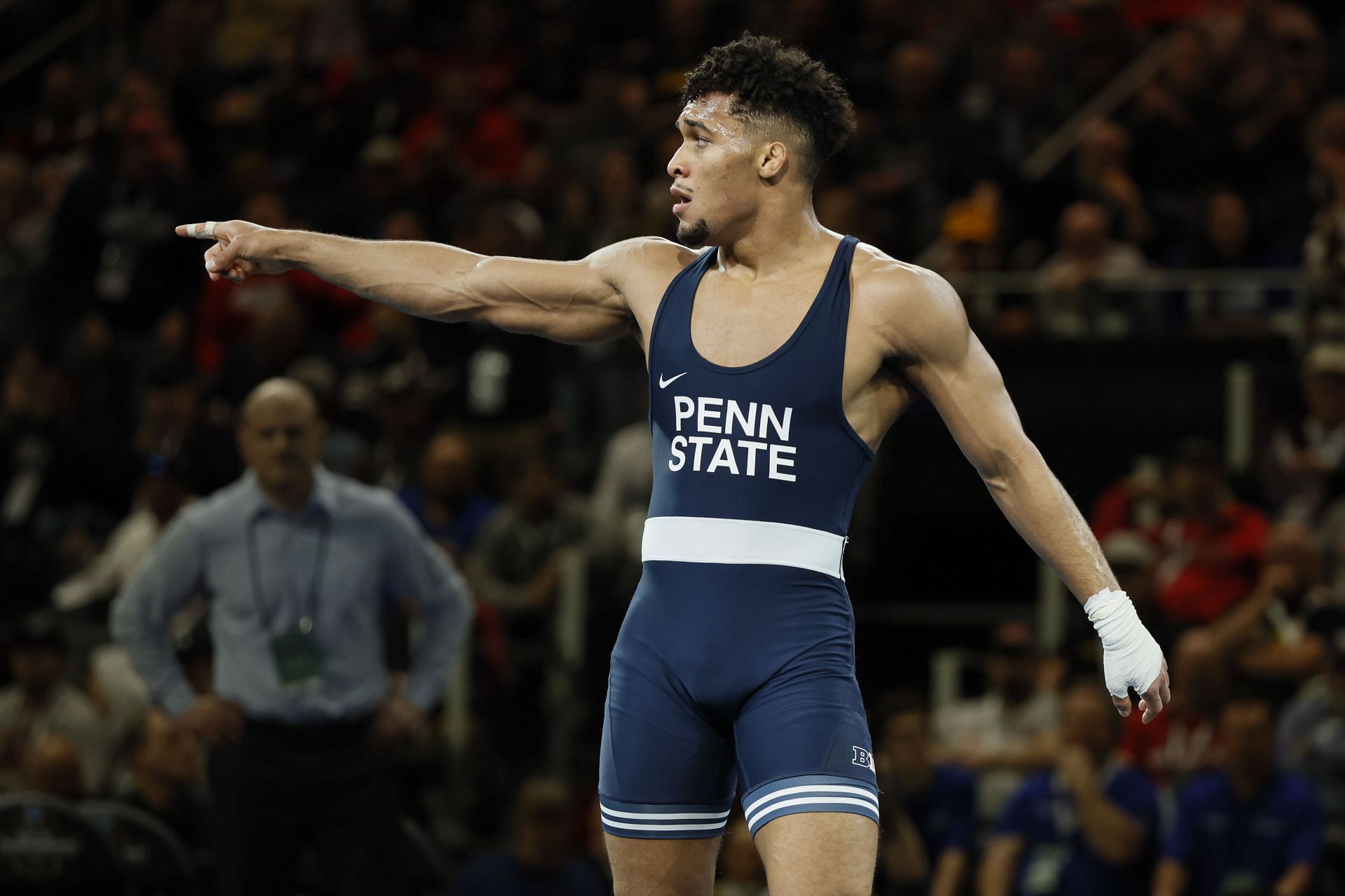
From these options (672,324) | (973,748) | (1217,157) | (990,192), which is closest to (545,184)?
(990,192)

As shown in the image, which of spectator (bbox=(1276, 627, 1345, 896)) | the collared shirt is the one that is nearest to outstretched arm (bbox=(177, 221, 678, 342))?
the collared shirt

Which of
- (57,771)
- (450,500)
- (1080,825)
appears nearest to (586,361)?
(450,500)

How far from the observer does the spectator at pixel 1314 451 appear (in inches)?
358

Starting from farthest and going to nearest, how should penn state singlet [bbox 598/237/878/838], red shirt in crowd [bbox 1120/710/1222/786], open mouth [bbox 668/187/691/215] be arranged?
red shirt in crowd [bbox 1120/710/1222/786], open mouth [bbox 668/187/691/215], penn state singlet [bbox 598/237/878/838]

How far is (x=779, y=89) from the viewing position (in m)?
4.34

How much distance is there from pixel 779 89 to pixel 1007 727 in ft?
17.1

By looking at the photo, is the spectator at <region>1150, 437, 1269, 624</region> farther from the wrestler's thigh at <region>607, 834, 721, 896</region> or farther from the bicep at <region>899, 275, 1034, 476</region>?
the wrestler's thigh at <region>607, 834, 721, 896</region>

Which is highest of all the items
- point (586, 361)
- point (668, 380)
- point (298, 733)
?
point (586, 361)

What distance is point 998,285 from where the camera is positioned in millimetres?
10578

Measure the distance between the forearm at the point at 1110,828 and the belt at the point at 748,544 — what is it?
409 centimetres

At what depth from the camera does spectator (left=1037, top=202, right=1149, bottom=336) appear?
1029 centimetres

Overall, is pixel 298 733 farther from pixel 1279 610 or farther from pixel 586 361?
pixel 586 361

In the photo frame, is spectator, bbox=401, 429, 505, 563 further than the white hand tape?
Yes

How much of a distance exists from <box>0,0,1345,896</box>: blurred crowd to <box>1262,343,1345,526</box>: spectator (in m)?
0.02
